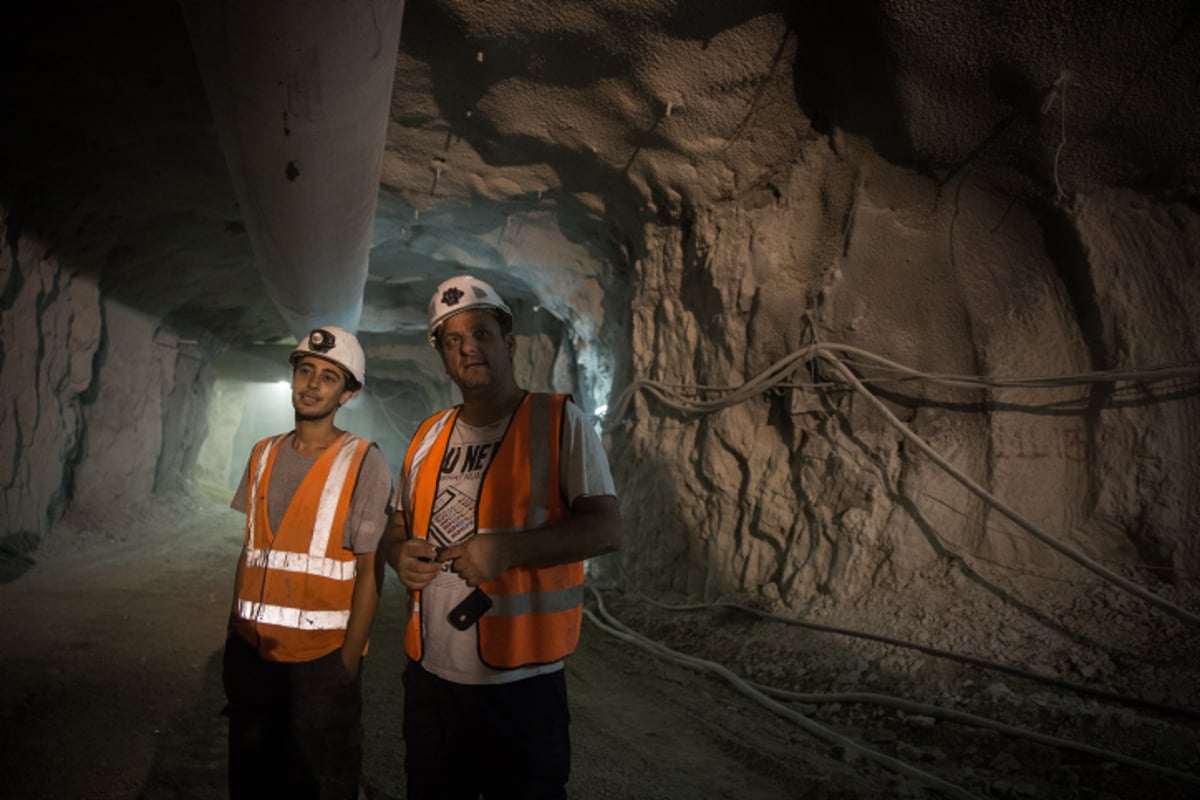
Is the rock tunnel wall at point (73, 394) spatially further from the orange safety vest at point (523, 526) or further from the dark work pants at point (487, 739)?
the dark work pants at point (487, 739)

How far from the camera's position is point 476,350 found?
1.62 meters

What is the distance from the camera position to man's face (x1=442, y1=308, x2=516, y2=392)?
161 centimetres

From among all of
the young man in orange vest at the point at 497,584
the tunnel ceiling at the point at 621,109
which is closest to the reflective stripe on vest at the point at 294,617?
the young man in orange vest at the point at 497,584

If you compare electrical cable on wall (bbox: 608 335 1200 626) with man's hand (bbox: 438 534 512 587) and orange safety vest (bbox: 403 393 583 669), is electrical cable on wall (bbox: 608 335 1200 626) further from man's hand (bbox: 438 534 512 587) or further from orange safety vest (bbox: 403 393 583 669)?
man's hand (bbox: 438 534 512 587)

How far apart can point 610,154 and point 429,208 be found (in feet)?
6.62

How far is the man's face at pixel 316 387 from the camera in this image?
2061 millimetres

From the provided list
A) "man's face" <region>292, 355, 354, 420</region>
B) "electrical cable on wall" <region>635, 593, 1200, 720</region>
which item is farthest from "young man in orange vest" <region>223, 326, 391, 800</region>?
"electrical cable on wall" <region>635, 593, 1200, 720</region>

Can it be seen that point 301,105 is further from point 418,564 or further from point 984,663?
point 984,663

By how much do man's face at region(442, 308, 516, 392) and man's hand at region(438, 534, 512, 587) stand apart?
18.5 inches

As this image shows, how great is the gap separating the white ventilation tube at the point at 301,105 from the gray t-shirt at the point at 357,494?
1221 millimetres

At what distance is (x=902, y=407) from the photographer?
356cm

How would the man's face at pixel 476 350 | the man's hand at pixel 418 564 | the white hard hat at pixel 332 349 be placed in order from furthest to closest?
the white hard hat at pixel 332 349 → the man's face at pixel 476 350 → the man's hand at pixel 418 564

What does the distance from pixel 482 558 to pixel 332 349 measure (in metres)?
1.31

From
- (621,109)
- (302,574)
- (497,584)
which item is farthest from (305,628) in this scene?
(621,109)
